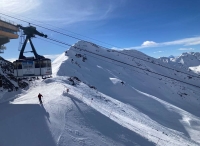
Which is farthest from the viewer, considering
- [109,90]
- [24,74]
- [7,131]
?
[109,90]

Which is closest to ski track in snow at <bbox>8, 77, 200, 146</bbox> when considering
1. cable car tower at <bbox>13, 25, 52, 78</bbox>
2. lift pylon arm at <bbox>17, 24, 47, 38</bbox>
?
cable car tower at <bbox>13, 25, 52, 78</bbox>

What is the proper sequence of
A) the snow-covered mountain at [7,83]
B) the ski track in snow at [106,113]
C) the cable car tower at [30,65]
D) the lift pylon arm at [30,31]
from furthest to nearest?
the snow-covered mountain at [7,83] → the lift pylon arm at [30,31] → the cable car tower at [30,65] → the ski track in snow at [106,113]

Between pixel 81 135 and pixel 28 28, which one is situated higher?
pixel 28 28

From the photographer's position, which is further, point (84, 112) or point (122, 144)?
point (84, 112)

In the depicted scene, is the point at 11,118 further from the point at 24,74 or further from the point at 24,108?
the point at 24,74

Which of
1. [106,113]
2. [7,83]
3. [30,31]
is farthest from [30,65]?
[106,113]

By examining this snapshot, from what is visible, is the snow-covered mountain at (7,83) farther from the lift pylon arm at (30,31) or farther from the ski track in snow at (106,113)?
the lift pylon arm at (30,31)

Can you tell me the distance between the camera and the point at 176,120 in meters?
45.1

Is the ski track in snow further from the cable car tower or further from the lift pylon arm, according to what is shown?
the lift pylon arm

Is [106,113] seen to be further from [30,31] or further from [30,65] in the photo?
[30,31]

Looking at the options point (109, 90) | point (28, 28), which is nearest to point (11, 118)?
point (28, 28)

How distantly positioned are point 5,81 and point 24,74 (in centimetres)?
826

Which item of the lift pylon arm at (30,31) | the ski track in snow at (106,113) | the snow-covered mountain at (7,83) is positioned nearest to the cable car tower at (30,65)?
the lift pylon arm at (30,31)

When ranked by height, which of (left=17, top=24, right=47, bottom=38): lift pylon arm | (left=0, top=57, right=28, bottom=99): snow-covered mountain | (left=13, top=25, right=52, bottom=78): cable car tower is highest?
(left=17, top=24, right=47, bottom=38): lift pylon arm
